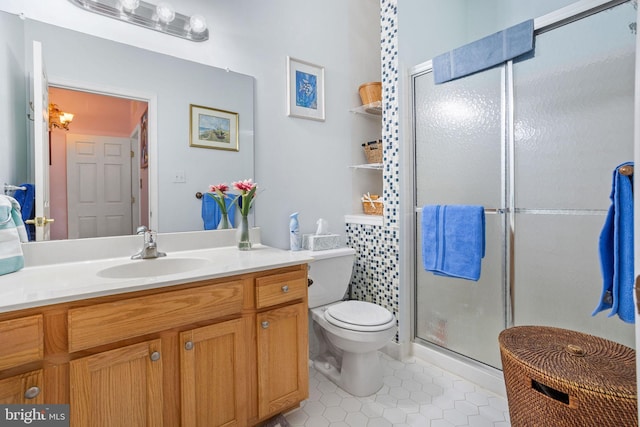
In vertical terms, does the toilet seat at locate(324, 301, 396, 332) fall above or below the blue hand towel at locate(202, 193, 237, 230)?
below

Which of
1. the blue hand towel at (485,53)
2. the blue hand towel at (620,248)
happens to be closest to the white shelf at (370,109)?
the blue hand towel at (485,53)

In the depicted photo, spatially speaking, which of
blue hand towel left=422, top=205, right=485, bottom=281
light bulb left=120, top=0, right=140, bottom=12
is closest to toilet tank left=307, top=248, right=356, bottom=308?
blue hand towel left=422, top=205, right=485, bottom=281

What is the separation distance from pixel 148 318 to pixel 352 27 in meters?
2.34

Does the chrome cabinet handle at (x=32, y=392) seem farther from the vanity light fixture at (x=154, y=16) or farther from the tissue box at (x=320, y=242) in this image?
the vanity light fixture at (x=154, y=16)

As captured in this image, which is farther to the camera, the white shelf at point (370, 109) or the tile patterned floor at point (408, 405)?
the white shelf at point (370, 109)

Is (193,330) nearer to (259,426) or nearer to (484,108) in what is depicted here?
(259,426)

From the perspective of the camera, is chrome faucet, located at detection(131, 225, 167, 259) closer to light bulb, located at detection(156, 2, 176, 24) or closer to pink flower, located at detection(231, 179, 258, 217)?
pink flower, located at detection(231, 179, 258, 217)

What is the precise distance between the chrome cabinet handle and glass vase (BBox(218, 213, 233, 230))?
103 cm

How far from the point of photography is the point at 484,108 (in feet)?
6.00

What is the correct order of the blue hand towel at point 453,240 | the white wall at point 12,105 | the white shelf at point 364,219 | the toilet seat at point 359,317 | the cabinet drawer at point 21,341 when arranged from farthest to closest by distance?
the white shelf at point 364,219
the blue hand towel at point 453,240
the toilet seat at point 359,317
the white wall at point 12,105
the cabinet drawer at point 21,341

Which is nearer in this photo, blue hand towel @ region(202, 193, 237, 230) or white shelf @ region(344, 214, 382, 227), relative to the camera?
blue hand towel @ region(202, 193, 237, 230)

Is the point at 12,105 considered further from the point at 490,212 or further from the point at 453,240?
the point at 490,212

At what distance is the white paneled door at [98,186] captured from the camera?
1455mm

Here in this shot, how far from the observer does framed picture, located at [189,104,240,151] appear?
5.71 feet
